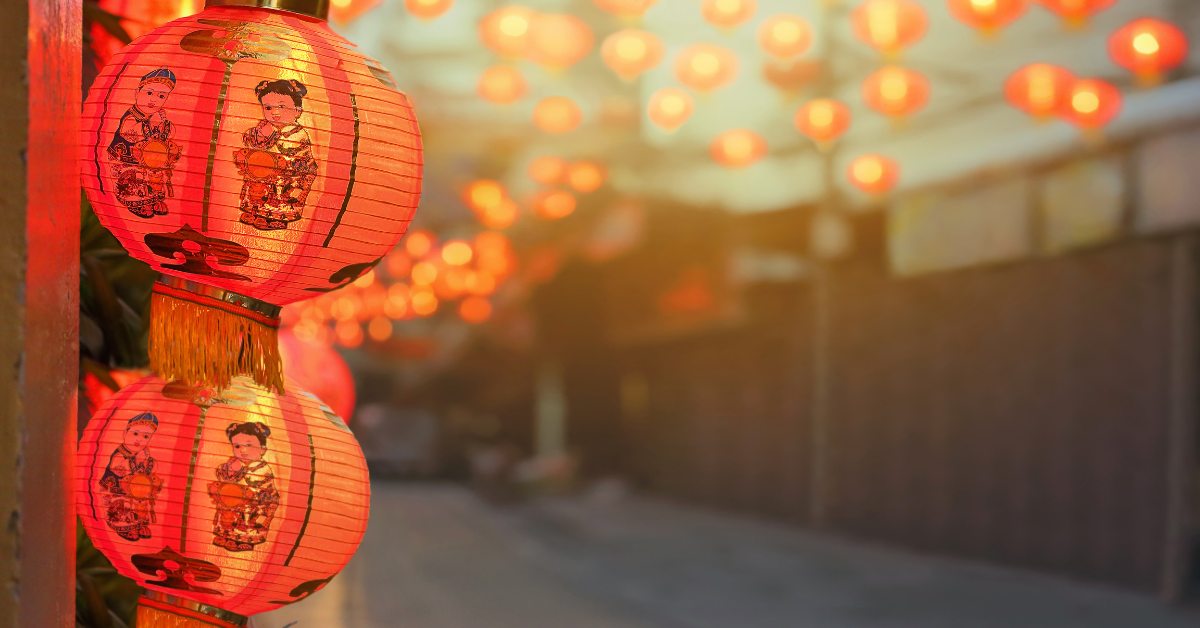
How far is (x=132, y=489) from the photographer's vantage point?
5.27 feet

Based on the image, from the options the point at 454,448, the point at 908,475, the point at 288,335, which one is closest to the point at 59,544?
the point at 288,335

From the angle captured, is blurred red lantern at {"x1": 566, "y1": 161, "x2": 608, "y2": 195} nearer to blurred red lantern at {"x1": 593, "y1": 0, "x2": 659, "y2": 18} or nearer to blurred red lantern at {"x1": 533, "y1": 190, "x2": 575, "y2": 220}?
blurred red lantern at {"x1": 533, "y1": 190, "x2": 575, "y2": 220}

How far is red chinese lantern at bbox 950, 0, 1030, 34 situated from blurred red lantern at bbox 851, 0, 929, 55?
49cm

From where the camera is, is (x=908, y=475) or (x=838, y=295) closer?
(x=908, y=475)

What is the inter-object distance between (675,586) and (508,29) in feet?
17.3

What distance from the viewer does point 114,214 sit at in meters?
1.58

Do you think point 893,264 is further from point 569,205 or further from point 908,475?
point 569,205

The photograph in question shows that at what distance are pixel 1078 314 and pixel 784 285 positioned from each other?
4.45m

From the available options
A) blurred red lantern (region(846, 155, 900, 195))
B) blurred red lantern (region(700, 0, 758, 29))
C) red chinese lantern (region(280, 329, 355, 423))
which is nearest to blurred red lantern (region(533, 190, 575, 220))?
blurred red lantern (region(846, 155, 900, 195))

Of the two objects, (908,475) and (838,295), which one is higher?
(838,295)

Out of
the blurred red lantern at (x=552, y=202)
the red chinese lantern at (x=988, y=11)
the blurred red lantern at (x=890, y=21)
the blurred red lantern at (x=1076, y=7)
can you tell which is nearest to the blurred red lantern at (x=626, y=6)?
the blurred red lantern at (x=890, y=21)

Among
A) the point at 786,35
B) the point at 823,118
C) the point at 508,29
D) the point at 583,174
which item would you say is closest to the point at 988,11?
the point at 786,35

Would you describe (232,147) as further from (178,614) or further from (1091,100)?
(1091,100)

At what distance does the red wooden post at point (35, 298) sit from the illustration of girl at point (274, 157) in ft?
0.88
